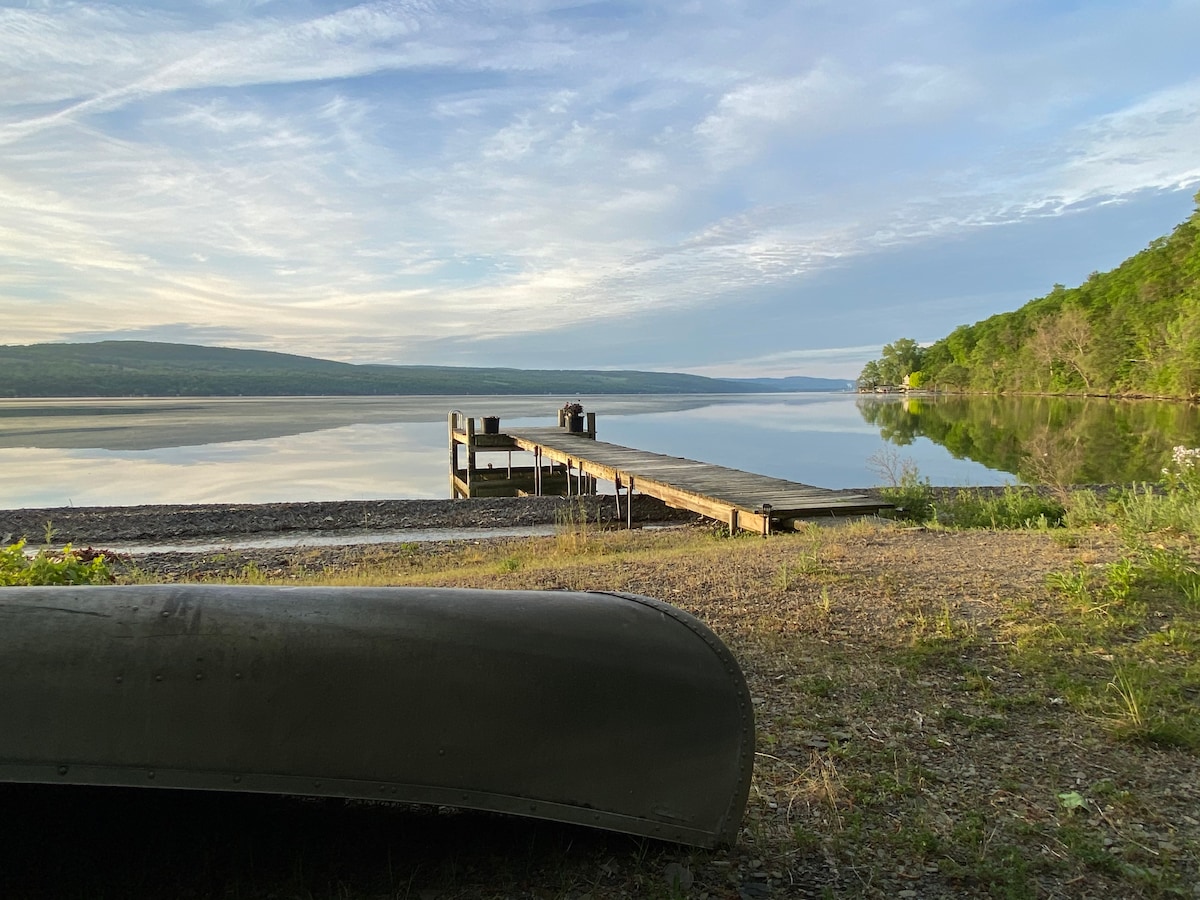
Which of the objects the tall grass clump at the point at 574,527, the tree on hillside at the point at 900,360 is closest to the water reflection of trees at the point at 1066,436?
the tall grass clump at the point at 574,527

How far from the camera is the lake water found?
→ 2205cm

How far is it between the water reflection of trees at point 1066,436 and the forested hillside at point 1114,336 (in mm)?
4285

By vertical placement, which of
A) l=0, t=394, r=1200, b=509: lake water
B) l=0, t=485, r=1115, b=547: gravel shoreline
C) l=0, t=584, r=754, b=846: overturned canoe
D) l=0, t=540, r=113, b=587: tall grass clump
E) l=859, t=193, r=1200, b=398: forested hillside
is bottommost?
l=0, t=485, r=1115, b=547: gravel shoreline

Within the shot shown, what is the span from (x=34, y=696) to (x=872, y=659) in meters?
4.14

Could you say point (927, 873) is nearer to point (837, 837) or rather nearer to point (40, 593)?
point (837, 837)

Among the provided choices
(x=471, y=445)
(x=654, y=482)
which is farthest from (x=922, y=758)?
(x=471, y=445)

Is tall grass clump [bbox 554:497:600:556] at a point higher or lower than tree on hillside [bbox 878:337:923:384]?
lower

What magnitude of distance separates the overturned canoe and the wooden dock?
28.3 feet

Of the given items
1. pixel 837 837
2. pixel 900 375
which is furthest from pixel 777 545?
pixel 900 375

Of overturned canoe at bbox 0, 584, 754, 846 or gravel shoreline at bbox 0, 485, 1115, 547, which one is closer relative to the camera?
overturned canoe at bbox 0, 584, 754, 846

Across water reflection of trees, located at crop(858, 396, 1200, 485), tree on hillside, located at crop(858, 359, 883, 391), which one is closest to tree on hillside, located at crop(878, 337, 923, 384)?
tree on hillside, located at crop(858, 359, 883, 391)

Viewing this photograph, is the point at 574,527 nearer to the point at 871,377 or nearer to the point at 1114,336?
the point at 1114,336

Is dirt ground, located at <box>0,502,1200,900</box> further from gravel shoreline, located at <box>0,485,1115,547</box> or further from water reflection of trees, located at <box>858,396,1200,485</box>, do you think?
gravel shoreline, located at <box>0,485,1115,547</box>

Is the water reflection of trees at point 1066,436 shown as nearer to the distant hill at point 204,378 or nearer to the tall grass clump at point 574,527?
the tall grass clump at point 574,527
